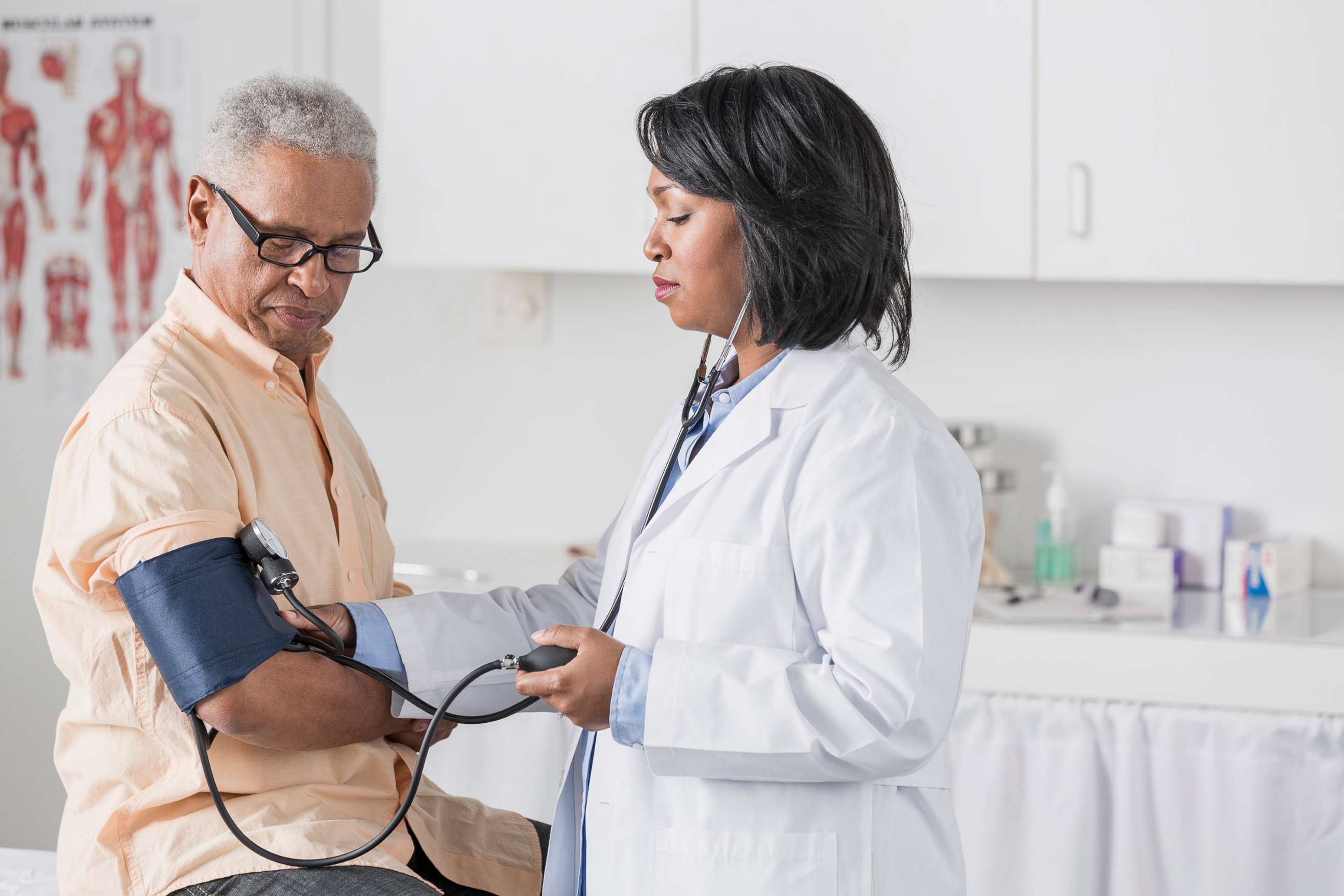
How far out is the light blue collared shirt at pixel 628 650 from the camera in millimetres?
1112

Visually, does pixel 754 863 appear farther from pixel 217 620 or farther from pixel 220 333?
pixel 220 333

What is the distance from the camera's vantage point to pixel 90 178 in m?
2.76

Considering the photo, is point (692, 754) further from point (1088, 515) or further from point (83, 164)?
point (83, 164)

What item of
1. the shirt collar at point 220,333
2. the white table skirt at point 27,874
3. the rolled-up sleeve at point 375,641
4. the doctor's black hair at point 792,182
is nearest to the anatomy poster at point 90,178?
the white table skirt at point 27,874

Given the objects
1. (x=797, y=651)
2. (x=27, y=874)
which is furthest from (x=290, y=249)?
(x=27, y=874)

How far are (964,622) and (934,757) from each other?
18 centimetres

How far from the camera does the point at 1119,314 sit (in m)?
2.48

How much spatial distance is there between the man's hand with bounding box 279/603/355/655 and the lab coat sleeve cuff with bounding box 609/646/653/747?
0.92 feet

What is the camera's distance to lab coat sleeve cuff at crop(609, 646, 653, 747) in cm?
111

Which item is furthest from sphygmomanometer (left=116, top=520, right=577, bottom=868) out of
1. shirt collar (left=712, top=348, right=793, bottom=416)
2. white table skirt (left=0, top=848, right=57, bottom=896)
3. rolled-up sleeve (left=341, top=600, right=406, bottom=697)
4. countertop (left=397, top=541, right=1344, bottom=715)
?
countertop (left=397, top=541, right=1344, bottom=715)

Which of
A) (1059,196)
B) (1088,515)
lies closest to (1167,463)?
(1088,515)

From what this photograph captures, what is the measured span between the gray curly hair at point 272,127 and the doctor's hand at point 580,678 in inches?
19.7

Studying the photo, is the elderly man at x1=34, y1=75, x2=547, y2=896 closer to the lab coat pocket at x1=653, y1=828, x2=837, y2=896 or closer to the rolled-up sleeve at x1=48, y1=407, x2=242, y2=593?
the rolled-up sleeve at x1=48, y1=407, x2=242, y2=593

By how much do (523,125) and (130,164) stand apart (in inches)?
38.1
